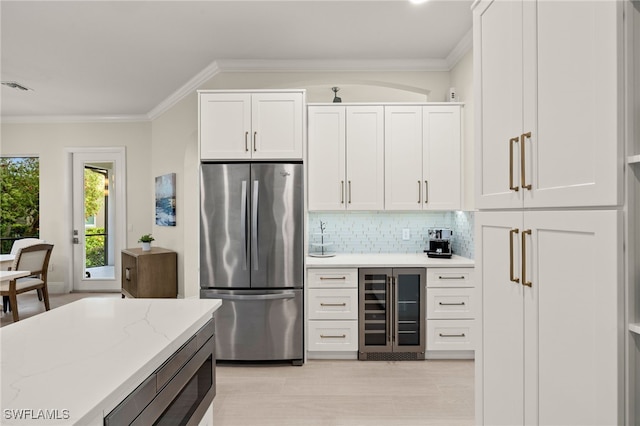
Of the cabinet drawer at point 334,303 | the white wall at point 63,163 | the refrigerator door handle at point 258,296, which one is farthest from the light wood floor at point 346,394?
the white wall at point 63,163

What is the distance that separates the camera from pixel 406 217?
4.11 metres

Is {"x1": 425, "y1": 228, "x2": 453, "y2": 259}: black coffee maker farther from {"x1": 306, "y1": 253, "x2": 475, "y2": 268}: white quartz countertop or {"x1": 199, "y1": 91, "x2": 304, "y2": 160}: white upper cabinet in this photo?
{"x1": 199, "y1": 91, "x2": 304, "y2": 160}: white upper cabinet

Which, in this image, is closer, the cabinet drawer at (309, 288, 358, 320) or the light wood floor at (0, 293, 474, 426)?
the light wood floor at (0, 293, 474, 426)

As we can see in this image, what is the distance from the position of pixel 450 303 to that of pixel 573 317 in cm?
235

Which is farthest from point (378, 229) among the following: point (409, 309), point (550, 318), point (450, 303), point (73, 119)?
point (73, 119)

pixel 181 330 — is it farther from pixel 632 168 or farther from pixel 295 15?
pixel 295 15

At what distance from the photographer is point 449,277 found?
11.3ft

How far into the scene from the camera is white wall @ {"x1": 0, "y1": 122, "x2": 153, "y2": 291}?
20.8 feet

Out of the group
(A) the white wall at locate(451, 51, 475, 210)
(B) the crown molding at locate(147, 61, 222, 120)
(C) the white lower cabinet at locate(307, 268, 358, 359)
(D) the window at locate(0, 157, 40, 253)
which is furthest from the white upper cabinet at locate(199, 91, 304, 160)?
(D) the window at locate(0, 157, 40, 253)

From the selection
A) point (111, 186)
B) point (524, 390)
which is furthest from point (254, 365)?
point (111, 186)

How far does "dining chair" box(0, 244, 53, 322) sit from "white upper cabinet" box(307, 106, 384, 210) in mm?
3668

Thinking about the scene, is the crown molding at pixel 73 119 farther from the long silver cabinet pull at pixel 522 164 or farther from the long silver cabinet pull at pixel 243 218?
the long silver cabinet pull at pixel 522 164

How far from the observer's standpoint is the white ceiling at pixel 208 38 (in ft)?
9.97

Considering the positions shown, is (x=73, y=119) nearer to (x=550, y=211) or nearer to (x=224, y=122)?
(x=224, y=122)
